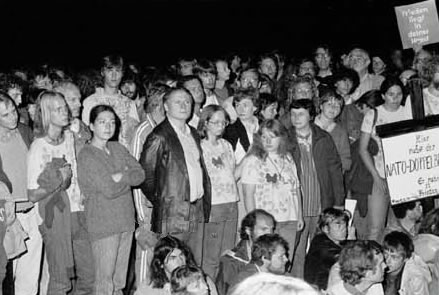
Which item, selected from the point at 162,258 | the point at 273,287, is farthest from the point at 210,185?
the point at 273,287

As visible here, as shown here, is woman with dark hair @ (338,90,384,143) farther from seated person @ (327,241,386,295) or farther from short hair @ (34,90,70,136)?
short hair @ (34,90,70,136)

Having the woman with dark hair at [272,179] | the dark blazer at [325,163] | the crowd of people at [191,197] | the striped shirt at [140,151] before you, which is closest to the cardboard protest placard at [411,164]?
the crowd of people at [191,197]

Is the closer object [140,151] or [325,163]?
[140,151]

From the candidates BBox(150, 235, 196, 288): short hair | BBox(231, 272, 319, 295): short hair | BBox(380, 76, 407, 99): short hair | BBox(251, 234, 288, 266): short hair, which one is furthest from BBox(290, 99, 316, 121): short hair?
BBox(231, 272, 319, 295): short hair

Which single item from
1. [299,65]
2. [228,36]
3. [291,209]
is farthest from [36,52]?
[291,209]

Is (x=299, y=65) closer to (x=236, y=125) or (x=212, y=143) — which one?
(x=236, y=125)

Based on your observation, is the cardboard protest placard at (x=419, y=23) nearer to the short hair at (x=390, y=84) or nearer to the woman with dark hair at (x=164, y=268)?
the short hair at (x=390, y=84)

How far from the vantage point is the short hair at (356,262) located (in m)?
5.31

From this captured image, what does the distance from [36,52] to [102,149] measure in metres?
6.44

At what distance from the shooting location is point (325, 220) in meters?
6.27

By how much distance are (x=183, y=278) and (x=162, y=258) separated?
0.49m

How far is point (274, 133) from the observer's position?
6.51m

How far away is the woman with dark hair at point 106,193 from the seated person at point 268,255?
3.22 ft

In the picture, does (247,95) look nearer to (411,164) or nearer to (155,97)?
(155,97)
